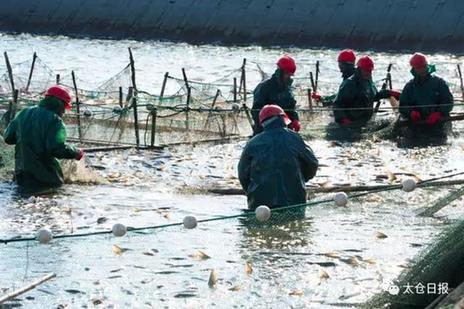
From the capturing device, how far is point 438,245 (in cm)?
827

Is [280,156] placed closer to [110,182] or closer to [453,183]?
[453,183]

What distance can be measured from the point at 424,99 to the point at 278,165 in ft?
22.8

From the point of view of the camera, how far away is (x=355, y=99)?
17.6m

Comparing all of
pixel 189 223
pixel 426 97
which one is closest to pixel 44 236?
pixel 189 223

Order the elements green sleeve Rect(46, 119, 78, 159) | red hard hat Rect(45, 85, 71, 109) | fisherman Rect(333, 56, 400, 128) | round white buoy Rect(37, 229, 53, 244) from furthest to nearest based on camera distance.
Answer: fisherman Rect(333, 56, 400, 128)
red hard hat Rect(45, 85, 71, 109)
green sleeve Rect(46, 119, 78, 159)
round white buoy Rect(37, 229, 53, 244)

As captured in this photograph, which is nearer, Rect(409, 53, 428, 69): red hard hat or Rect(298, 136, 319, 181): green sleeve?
Rect(298, 136, 319, 181): green sleeve

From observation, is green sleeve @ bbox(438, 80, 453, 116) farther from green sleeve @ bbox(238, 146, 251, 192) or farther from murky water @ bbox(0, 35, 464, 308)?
green sleeve @ bbox(238, 146, 251, 192)

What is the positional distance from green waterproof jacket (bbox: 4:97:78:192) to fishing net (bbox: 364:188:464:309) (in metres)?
5.91

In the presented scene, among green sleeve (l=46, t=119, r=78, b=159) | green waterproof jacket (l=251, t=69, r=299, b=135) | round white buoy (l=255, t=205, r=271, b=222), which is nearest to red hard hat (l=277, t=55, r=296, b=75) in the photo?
green waterproof jacket (l=251, t=69, r=299, b=135)

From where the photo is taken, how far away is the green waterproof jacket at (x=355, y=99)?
17.5 metres

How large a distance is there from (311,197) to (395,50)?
3716cm

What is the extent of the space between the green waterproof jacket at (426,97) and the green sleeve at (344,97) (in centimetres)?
87

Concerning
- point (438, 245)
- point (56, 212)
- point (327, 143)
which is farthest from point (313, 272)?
point (327, 143)

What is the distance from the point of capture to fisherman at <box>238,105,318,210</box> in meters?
10.8
